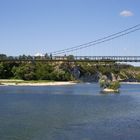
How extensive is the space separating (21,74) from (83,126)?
109584 mm

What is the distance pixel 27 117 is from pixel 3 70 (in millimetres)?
102152

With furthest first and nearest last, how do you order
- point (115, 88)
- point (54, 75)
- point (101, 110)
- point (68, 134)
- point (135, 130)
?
point (54, 75)
point (115, 88)
point (101, 110)
point (135, 130)
point (68, 134)

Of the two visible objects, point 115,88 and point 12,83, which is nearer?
point 115,88

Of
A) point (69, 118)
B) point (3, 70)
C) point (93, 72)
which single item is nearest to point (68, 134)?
point (69, 118)

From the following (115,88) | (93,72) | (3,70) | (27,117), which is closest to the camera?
(27,117)

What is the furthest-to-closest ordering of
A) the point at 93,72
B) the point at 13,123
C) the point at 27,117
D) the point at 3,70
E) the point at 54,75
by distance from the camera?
the point at 93,72
the point at 54,75
the point at 3,70
the point at 27,117
the point at 13,123

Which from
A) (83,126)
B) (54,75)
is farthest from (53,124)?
(54,75)

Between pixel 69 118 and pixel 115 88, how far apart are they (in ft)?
174

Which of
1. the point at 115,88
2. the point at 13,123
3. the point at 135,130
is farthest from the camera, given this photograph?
the point at 115,88

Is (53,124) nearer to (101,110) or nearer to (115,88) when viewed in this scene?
(101,110)

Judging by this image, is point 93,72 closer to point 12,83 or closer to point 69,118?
point 12,83

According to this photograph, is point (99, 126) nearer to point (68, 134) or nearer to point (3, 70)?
point (68, 134)

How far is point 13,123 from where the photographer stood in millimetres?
38281

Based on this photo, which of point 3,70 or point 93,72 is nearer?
point 3,70
